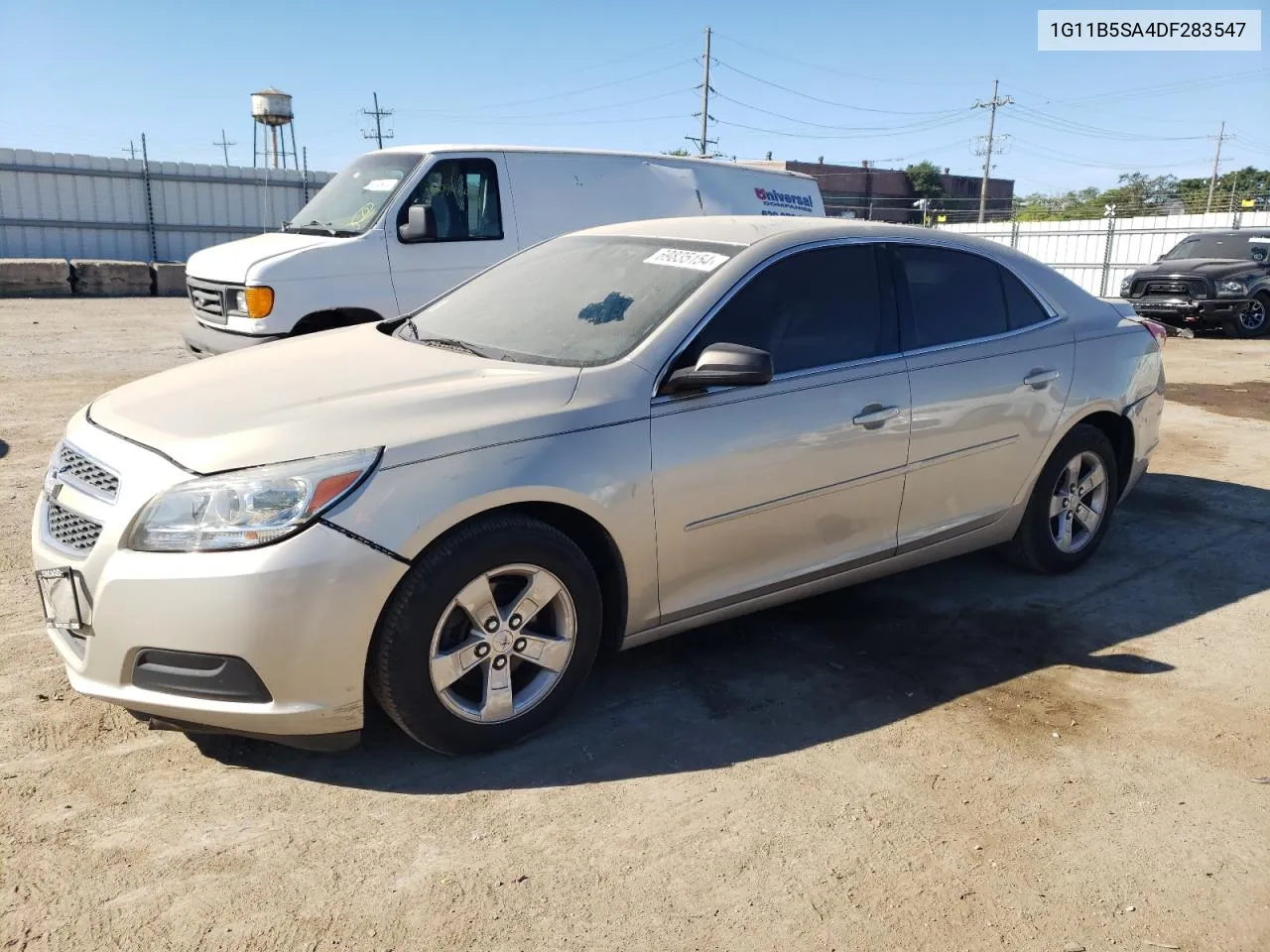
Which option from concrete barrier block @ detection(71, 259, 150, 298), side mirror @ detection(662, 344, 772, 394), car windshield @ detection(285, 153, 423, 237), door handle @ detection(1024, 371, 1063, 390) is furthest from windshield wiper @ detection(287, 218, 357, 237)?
concrete barrier block @ detection(71, 259, 150, 298)

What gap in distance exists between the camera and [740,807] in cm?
300

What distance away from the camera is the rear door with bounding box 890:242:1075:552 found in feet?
13.6

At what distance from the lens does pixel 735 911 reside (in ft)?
8.38

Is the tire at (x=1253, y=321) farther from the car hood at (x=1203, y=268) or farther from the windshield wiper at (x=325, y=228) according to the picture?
the windshield wiper at (x=325, y=228)

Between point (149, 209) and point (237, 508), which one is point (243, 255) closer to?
point (237, 508)

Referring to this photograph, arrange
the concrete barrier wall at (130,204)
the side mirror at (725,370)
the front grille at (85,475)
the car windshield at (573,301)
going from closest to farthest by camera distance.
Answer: the front grille at (85,475) < the side mirror at (725,370) < the car windshield at (573,301) < the concrete barrier wall at (130,204)

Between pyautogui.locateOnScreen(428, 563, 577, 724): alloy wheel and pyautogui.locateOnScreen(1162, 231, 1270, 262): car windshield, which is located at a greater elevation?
pyautogui.locateOnScreen(1162, 231, 1270, 262): car windshield

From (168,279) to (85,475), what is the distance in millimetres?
17548

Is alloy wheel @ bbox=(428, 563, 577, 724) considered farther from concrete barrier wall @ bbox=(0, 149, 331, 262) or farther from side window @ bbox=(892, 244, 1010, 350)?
concrete barrier wall @ bbox=(0, 149, 331, 262)

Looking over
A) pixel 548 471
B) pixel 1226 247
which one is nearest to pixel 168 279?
pixel 548 471

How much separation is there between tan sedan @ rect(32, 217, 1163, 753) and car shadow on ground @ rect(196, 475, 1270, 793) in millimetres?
226

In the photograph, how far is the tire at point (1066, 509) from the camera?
15.6 ft

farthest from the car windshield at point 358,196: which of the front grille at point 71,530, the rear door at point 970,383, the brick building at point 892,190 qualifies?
the brick building at point 892,190

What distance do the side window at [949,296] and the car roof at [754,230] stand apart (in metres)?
0.11
